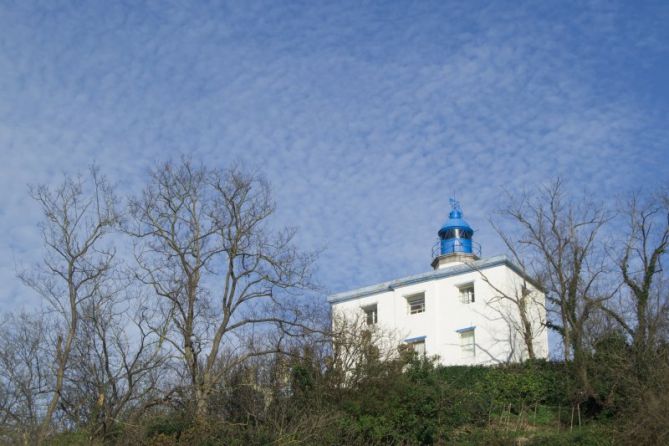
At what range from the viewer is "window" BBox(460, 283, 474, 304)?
3660cm

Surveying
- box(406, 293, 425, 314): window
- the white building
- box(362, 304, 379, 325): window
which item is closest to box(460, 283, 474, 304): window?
the white building

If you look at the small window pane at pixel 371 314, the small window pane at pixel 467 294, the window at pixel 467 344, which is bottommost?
the window at pixel 467 344

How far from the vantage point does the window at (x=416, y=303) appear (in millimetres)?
37781

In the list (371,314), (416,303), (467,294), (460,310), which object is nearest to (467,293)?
(467,294)

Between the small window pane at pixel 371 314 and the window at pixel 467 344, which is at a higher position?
the small window pane at pixel 371 314

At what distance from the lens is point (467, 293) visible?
3684 centimetres

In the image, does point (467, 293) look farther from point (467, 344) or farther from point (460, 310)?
point (467, 344)

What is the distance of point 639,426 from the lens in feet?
71.8

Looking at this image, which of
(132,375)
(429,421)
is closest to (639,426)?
(429,421)

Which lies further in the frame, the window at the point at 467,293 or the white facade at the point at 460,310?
the window at the point at 467,293

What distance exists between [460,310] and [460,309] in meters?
0.04

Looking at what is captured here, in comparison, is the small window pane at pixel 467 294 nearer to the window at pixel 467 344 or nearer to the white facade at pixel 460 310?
the white facade at pixel 460 310

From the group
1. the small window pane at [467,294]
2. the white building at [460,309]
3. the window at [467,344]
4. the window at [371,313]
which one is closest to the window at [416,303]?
the white building at [460,309]

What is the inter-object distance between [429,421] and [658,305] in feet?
31.3
